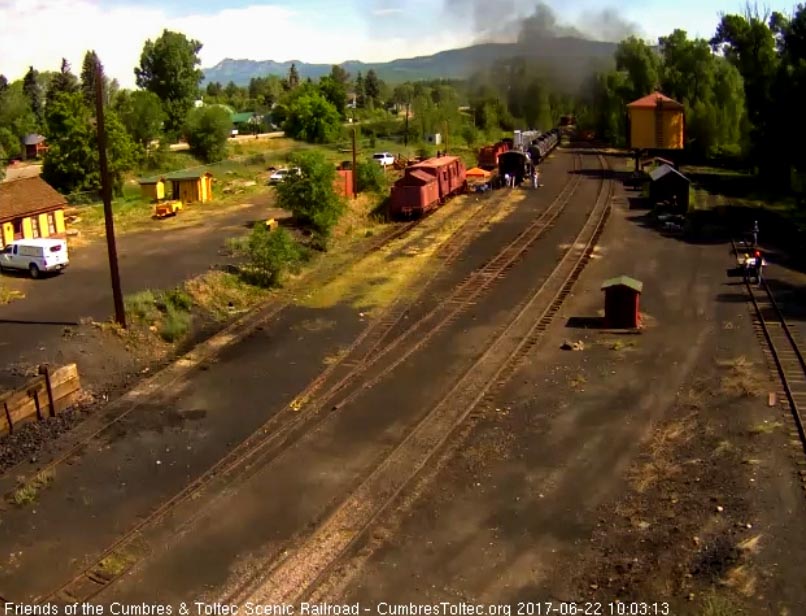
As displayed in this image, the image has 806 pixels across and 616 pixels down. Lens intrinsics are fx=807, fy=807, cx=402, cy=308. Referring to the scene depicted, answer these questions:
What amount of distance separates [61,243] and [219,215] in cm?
1596

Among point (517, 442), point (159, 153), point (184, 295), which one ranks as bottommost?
point (517, 442)

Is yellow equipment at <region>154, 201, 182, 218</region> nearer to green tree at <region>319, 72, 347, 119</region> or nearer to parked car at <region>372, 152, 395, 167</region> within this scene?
parked car at <region>372, 152, 395, 167</region>

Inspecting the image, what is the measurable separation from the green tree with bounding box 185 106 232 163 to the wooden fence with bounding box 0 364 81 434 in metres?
58.1

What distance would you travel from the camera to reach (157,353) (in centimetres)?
2394

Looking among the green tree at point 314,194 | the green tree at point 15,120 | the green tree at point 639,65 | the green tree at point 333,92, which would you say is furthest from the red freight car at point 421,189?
the green tree at point 333,92

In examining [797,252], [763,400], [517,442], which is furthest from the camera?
[797,252]

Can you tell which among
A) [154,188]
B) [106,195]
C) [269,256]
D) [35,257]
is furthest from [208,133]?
[106,195]

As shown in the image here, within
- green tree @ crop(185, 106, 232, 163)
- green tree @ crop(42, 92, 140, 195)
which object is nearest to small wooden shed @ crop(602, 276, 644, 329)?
green tree @ crop(42, 92, 140, 195)

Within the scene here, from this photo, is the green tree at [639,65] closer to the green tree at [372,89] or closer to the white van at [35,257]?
the white van at [35,257]

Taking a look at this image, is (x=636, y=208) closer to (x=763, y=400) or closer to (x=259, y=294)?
(x=259, y=294)

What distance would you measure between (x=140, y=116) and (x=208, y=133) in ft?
Result: 21.8

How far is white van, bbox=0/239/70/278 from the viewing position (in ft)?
102

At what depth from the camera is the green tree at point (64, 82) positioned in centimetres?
10975

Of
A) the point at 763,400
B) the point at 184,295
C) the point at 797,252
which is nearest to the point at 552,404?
the point at 763,400
